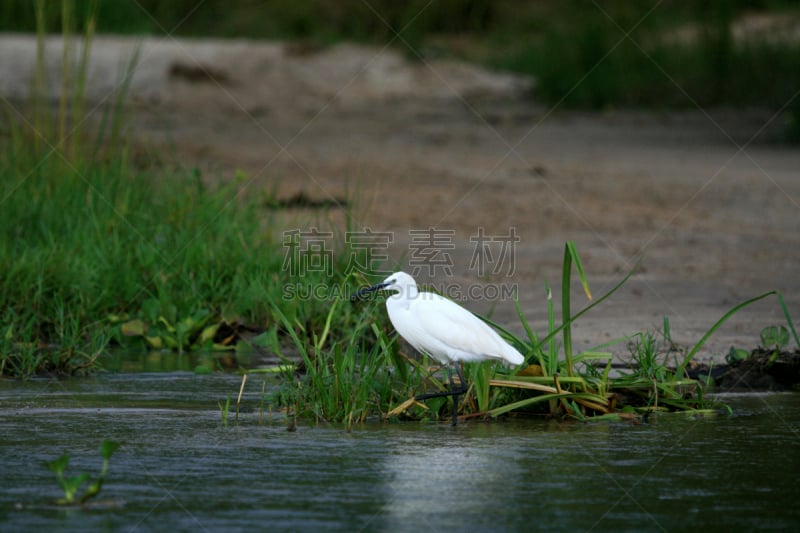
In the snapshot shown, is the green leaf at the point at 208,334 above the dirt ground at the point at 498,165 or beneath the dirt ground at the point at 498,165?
beneath

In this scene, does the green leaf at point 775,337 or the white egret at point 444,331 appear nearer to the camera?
the white egret at point 444,331

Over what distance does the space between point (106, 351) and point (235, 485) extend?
2486 millimetres

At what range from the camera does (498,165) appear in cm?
1200

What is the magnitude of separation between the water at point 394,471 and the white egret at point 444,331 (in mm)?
253

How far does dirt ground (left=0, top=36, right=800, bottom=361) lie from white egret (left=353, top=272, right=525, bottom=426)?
1520 millimetres

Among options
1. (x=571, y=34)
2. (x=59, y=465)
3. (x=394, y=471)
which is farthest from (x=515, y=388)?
(x=571, y=34)

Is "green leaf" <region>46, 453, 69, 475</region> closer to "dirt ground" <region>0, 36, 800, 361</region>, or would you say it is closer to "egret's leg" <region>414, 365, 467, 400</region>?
"egret's leg" <region>414, 365, 467, 400</region>

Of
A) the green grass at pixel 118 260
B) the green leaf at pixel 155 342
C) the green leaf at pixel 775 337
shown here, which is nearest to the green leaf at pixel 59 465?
the green grass at pixel 118 260

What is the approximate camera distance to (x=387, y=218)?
956 centimetres

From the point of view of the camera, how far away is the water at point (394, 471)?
135 inches

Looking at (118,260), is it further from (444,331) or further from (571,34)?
(571,34)

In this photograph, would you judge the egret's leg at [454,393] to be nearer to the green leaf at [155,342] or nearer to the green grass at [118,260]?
the green grass at [118,260]

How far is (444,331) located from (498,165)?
749 centimetres

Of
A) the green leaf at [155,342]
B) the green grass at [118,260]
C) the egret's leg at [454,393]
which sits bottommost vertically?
the egret's leg at [454,393]
